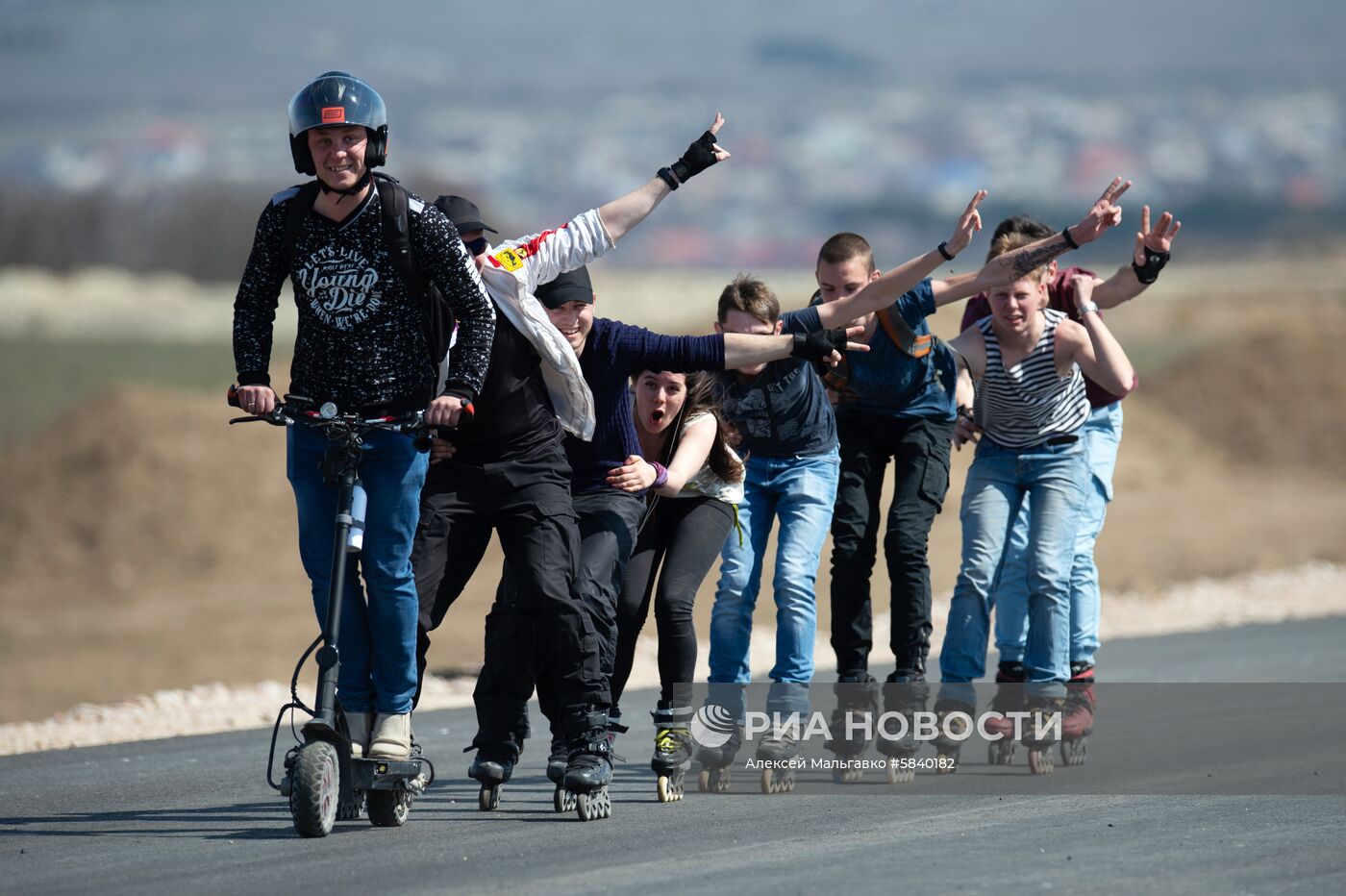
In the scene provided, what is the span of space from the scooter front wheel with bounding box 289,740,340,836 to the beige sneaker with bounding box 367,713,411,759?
26cm

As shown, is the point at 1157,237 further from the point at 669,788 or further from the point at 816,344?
the point at 669,788

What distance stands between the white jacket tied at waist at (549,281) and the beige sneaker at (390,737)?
1263 millimetres

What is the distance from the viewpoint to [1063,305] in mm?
9594

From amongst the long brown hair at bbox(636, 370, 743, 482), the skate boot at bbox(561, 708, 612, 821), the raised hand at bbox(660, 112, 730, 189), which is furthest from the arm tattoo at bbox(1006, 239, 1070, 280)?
the skate boot at bbox(561, 708, 612, 821)

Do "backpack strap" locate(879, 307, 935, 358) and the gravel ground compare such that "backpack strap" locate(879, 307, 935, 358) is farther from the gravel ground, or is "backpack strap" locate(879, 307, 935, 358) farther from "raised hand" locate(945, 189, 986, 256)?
the gravel ground

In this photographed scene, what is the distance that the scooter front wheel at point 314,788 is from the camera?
6348mm

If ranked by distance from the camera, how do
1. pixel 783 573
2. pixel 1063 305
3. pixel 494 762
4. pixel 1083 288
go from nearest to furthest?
pixel 494 762 < pixel 783 573 < pixel 1083 288 < pixel 1063 305

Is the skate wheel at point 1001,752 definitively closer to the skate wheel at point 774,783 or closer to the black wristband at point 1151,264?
the skate wheel at point 774,783

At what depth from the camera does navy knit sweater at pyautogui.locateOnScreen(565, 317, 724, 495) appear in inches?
287

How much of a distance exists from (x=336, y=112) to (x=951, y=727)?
394cm

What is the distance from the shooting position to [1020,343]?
29.3 feet

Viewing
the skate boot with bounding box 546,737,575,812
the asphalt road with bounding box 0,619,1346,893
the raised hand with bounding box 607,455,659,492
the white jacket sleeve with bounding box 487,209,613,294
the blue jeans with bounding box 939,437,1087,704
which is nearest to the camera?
the asphalt road with bounding box 0,619,1346,893

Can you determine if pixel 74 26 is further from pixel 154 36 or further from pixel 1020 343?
pixel 1020 343

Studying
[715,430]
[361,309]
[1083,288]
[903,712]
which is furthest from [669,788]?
[1083,288]
